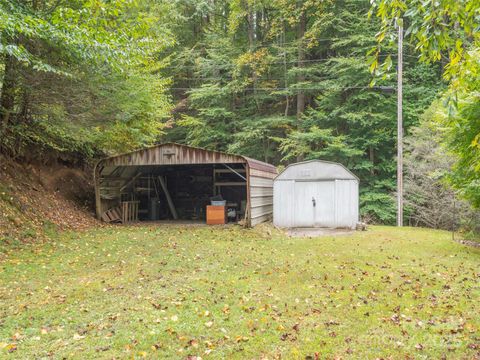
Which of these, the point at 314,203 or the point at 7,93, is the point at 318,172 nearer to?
the point at 314,203

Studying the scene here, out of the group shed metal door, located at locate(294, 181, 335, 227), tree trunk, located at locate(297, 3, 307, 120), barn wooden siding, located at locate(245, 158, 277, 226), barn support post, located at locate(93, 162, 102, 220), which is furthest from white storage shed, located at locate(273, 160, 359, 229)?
tree trunk, located at locate(297, 3, 307, 120)

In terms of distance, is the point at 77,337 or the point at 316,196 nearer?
the point at 77,337

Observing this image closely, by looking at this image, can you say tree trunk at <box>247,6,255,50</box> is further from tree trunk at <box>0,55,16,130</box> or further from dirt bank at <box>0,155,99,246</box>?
tree trunk at <box>0,55,16,130</box>

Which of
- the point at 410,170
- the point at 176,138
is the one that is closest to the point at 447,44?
the point at 410,170

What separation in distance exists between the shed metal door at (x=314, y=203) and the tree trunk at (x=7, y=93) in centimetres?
893

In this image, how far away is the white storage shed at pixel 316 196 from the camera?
12398 millimetres

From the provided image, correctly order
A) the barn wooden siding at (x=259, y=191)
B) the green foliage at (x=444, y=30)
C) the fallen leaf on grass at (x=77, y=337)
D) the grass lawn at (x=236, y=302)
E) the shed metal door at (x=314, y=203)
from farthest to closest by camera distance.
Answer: the shed metal door at (x=314, y=203) → the barn wooden siding at (x=259, y=191) → the fallen leaf on grass at (x=77, y=337) → the grass lawn at (x=236, y=302) → the green foliage at (x=444, y=30)

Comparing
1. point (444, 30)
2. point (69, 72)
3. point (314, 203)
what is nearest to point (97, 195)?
point (69, 72)

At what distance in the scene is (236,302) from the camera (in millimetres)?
4660

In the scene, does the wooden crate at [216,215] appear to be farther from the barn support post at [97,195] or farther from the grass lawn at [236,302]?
the grass lawn at [236,302]

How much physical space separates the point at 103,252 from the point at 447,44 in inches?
287

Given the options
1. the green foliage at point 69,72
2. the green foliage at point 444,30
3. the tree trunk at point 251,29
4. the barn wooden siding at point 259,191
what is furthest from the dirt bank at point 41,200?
the tree trunk at point 251,29

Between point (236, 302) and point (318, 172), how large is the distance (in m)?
8.71

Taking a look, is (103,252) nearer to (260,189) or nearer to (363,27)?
(260,189)
